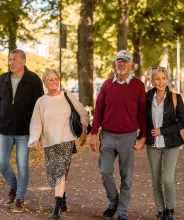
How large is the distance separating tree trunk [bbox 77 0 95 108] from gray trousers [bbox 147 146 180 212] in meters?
13.6

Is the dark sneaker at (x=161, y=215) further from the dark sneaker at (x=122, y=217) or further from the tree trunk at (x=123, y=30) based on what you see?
the tree trunk at (x=123, y=30)

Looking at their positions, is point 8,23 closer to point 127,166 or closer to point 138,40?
point 138,40

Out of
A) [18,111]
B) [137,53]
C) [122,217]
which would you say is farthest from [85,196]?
[137,53]

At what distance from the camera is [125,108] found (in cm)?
627

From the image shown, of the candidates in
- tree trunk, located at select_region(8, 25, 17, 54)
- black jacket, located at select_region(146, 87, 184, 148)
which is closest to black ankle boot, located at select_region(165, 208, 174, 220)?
black jacket, located at select_region(146, 87, 184, 148)

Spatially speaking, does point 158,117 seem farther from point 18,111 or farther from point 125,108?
point 18,111

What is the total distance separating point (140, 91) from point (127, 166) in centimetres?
91

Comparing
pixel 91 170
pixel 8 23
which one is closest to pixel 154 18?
pixel 8 23

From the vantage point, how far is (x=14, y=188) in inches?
289

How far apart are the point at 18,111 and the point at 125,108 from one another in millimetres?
1488

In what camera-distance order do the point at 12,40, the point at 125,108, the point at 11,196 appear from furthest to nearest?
the point at 12,40 → the point at 11,196 → the point at 125,108

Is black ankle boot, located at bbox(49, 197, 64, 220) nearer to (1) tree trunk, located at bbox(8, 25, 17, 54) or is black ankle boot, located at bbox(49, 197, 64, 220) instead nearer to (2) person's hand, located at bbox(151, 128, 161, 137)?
(2) person's hand, located at bbox(151, 128, 161, 137)

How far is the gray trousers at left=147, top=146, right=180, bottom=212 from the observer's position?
6.19 meters

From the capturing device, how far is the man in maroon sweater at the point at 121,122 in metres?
6.28
